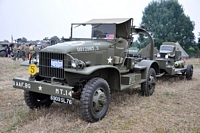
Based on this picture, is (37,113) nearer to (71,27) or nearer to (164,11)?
(71,27)

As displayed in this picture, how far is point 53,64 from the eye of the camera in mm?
4434

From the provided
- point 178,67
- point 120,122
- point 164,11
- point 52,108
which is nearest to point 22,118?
point 52,108

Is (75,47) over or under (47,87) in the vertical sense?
over

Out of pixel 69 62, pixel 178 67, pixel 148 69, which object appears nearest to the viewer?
pixel 69 62

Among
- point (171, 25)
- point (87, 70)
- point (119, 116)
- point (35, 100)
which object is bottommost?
point (119, 116)

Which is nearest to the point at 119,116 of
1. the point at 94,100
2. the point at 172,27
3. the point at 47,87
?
the point at 94,100

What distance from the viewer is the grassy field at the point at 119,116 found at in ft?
13.2

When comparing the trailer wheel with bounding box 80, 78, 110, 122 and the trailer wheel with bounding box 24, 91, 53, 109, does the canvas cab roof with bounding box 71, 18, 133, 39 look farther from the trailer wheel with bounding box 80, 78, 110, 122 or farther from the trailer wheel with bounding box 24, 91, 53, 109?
the trailer wheel with bounding box 24, 91, 53, 109

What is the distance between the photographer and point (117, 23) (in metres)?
5.48

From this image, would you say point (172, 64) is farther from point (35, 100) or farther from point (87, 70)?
point (35, 100)

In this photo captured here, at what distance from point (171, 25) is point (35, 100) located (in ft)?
111

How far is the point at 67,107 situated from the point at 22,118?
110 cm

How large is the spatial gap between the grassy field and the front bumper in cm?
57

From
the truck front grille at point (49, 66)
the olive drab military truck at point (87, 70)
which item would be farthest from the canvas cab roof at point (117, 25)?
the truck front grille at point (49, 66)
